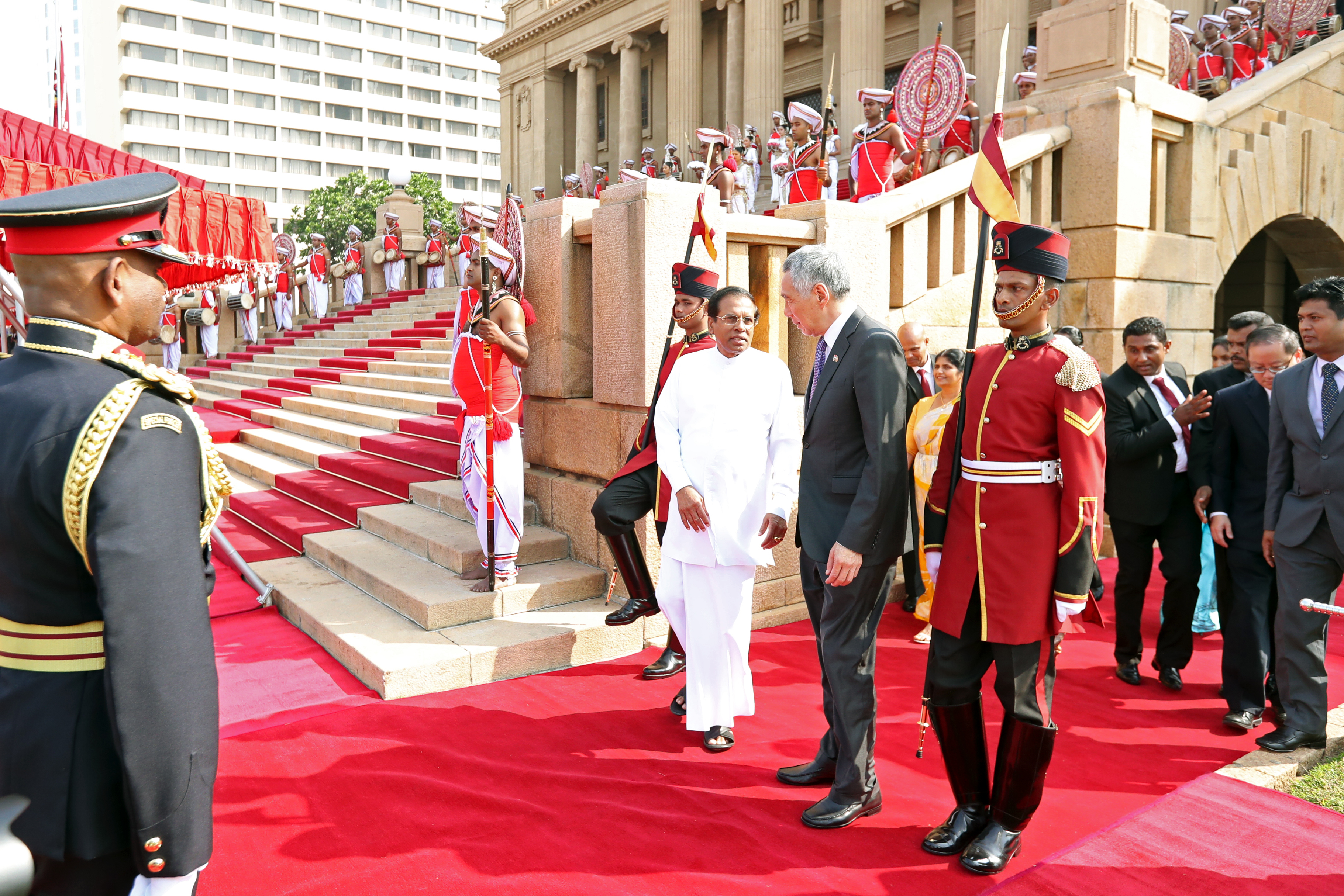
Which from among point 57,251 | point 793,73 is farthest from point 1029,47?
point 793,73

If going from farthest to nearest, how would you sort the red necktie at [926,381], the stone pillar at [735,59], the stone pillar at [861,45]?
the stone pillar at [735,59], the stone pillar at [861,45], the red necktie at [926,381]

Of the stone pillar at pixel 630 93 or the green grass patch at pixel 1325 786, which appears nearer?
the green grass patch at pixel 1325 786

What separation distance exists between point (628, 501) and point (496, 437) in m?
1.26

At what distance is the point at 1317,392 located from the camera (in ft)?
13.7

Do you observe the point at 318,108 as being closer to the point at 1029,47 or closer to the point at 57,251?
the point at 1029,47

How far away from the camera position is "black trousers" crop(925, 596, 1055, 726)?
3148mm

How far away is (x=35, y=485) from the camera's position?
5.52 ft

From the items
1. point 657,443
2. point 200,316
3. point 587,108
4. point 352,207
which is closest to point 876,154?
point 657,443

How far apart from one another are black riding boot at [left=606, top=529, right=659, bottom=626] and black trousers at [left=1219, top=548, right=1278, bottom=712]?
10.00 feet

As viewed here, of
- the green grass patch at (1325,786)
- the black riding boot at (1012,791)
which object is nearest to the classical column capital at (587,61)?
the green grass patch at (1325,786)

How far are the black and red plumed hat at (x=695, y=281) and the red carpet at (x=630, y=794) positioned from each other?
7.19 feet

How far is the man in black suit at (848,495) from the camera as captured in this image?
3391 millimetres

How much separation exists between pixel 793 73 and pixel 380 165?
2267 inches

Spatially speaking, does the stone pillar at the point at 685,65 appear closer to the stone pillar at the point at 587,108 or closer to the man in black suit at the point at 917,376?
the stone pillar at the point at 587,108
